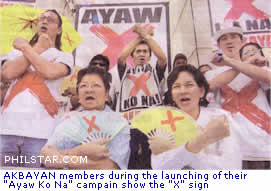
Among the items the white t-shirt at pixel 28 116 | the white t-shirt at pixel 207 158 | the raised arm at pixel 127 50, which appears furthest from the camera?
the raised arm at pixel 127 50

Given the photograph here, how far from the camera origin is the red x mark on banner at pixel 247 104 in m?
1.67

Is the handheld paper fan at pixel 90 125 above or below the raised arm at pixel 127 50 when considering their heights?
below

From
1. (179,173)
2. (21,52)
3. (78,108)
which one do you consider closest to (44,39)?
(21,52)

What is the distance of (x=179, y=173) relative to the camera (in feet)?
5.21

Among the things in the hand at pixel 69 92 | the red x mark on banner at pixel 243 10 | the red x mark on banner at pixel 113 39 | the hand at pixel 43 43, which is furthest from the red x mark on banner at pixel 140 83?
the red x mark on banner at pixel 243 10

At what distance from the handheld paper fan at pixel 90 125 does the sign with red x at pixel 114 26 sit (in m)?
0.35

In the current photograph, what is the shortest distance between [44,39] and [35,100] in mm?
428

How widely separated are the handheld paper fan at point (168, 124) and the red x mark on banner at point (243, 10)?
2.59 feet

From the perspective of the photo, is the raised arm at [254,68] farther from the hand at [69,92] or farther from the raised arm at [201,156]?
the hand at [69,92]

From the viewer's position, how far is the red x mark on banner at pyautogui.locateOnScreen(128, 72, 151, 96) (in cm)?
175

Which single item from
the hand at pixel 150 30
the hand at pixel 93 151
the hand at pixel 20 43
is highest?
the hand at pixel 150 30

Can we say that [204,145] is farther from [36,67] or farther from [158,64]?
[36,67]

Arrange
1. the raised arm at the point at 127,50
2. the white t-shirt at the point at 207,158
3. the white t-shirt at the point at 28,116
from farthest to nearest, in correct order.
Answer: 1. the raised arm at the point at 127,50
2. the white t-shirt at the point at 28,116
3. the white t-shirt at the point at 207,158

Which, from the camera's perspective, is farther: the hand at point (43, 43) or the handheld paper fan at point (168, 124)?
the hand at point (43, 43)
